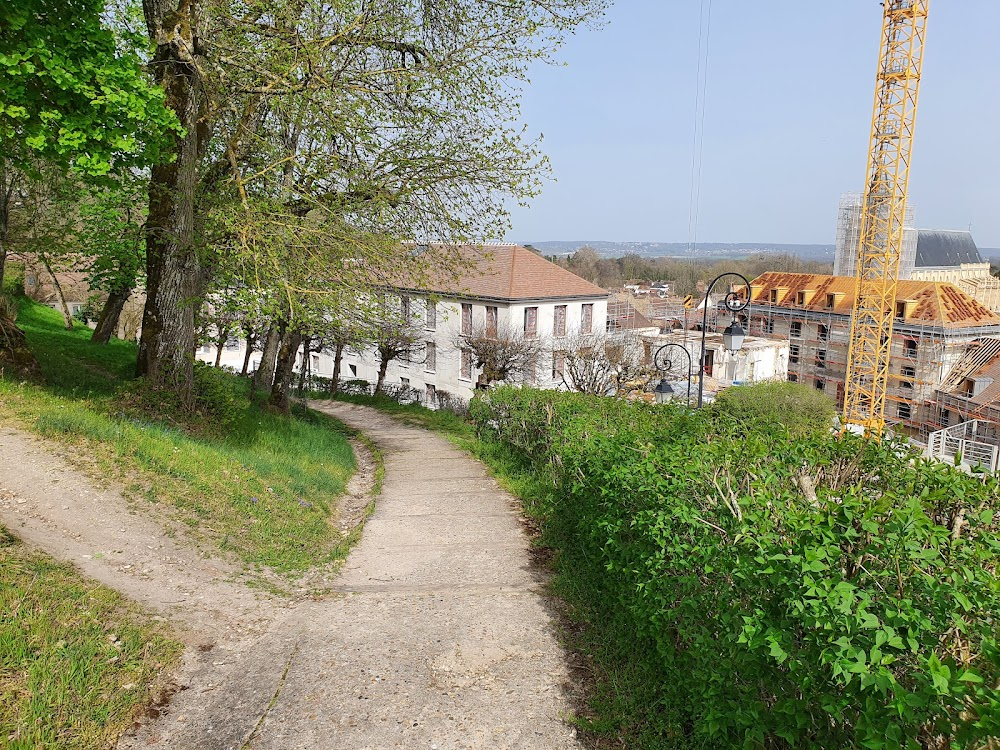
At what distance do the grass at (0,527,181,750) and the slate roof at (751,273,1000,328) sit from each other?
54.0m

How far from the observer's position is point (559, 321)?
125 ft

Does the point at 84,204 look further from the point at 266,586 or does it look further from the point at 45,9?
the point at 266,586

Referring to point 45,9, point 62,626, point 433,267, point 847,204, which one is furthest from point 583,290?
point 847,204

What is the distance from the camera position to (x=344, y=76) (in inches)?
440

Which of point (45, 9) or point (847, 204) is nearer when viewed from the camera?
point (45, 9)

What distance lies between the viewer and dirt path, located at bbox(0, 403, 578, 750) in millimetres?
4508

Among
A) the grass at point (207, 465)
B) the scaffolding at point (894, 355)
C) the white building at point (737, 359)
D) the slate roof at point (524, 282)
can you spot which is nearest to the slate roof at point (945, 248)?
the scaffolding at point (894, 355)

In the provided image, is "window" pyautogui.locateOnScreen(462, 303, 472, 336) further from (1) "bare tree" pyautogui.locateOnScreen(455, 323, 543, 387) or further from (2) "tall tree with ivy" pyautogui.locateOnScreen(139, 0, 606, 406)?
(2) "tall tree with ivy" pyautogui.locateOnScreen(139, 0, 606, 406)

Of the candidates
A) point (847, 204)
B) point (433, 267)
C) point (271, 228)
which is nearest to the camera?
point (271, 228)

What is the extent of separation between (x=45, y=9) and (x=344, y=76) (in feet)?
14.8

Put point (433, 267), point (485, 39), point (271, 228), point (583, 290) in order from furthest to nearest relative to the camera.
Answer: point (583, 290) → point (433, 267) → point (485, 39) → point (271, 228)

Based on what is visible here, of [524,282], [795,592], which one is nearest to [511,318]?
[524,282]

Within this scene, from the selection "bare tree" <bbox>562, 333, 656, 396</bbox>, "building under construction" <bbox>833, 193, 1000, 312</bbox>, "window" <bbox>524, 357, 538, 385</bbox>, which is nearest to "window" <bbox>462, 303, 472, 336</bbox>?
"window" <bbox>524, 357, 538, 385</bbox>

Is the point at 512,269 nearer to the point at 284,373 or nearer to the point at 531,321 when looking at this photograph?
the point at 531,321
